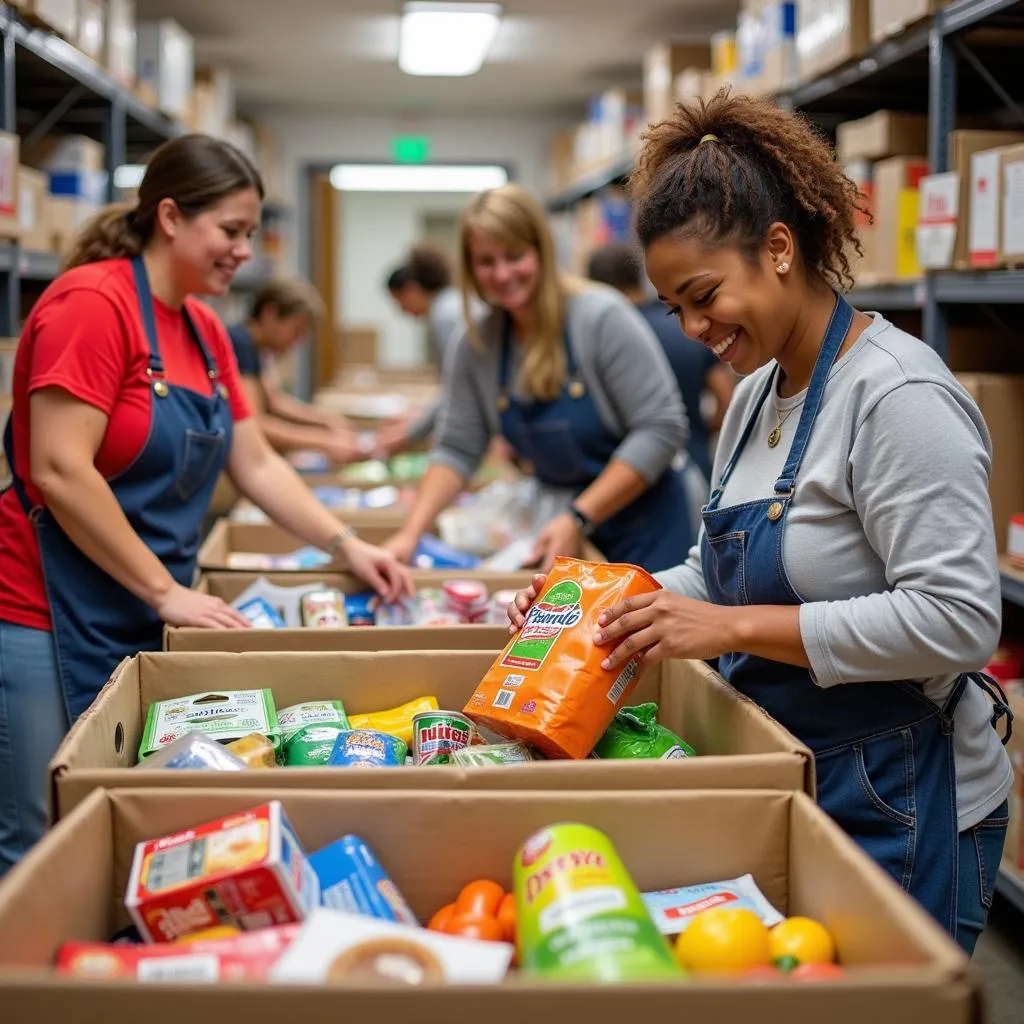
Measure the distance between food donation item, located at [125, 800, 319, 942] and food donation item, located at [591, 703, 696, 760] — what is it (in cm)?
48

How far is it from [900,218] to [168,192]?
2177mm

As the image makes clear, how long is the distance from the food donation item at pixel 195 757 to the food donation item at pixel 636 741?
1.51ft

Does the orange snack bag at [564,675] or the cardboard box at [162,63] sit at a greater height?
the cardboard box at [162,63]

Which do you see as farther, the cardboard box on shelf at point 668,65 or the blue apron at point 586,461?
the cardboard box on shelf at point 668,65

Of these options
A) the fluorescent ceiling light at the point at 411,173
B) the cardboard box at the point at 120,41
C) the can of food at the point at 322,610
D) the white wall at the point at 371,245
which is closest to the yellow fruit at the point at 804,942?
the can of food at the point at 322,610

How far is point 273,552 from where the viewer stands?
327 centimetres

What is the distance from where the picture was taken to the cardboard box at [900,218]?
3488 millimetres

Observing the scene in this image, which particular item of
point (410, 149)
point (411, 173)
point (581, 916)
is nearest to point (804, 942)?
point (581, 916)

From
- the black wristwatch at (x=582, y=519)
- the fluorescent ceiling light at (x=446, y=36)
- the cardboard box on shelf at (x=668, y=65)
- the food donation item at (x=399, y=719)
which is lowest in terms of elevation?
the food donation item at (x=399, y=719)

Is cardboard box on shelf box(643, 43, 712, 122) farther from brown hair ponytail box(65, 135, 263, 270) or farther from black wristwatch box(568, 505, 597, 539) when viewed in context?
brown hair ponytail box(65, 135, 263, 270)

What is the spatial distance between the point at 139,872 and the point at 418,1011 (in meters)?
0.42

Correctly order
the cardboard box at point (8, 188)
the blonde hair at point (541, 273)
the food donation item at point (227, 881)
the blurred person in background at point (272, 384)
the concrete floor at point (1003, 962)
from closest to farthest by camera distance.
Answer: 1. the food donation item at point (227, 881)
2. the concrete floor at point (1003, 962)
3. the blonde hair at point (541, 273)
4. the cardboard box at point (8, 188)
5. the blurred person in background at point (272, 384)

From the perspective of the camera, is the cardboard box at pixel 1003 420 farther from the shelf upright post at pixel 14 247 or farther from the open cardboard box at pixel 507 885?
the shelf upright post at pixel 14 247

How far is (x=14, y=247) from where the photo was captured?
3.49 meters
